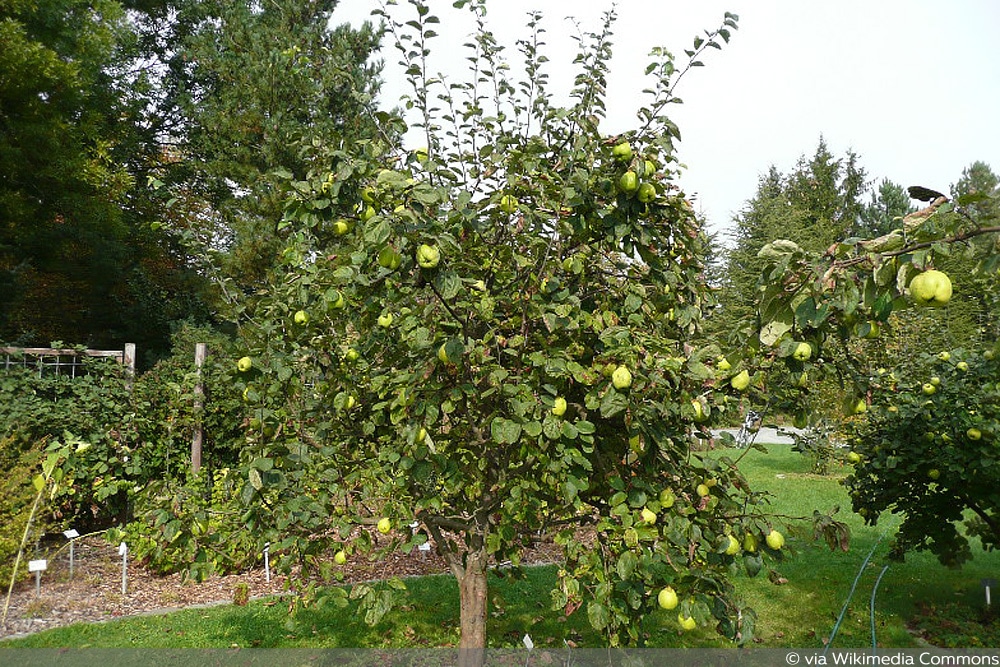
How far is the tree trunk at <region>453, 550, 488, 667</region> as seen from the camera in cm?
277

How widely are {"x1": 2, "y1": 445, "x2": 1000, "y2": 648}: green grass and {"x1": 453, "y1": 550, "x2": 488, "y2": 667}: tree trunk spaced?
396 mm

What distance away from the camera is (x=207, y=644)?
13.0ft

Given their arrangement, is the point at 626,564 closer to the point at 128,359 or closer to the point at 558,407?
the point at 558,407

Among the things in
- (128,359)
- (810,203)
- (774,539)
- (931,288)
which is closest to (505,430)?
(774,539)

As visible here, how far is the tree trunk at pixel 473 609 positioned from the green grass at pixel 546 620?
15.6 inches

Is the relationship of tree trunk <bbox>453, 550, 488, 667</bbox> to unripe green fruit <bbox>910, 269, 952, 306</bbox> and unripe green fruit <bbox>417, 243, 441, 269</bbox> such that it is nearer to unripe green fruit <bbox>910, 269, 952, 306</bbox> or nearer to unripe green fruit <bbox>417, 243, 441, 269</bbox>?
unripe green fruit <bbox>417, 243, 441, 269</bbox>

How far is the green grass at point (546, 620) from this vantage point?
13.1 feet

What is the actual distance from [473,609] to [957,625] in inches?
151

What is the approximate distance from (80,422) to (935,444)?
714cm

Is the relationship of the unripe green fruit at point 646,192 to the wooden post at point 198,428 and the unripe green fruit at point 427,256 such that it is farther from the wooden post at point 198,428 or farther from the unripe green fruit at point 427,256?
the wooden post at point 198,428

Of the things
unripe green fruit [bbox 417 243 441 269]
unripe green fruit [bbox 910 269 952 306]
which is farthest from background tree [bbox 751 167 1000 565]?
unripe green fruit [bbox 417 243 441 269]

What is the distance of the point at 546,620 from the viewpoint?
4.37 meters

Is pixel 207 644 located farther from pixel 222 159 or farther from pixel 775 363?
pixel 222 159

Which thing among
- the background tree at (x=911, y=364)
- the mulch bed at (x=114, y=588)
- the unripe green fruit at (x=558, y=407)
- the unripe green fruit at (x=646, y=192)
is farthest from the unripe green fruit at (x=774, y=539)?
the mulch bed at (x=114, y=588)
